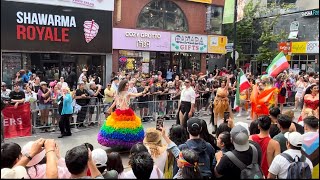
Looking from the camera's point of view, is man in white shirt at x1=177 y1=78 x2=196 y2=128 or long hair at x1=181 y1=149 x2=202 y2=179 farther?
man in white shirt at x1=177 y1=78 x2=196 y2=128

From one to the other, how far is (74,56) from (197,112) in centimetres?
895

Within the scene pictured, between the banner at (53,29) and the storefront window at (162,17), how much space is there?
2809 millimetres

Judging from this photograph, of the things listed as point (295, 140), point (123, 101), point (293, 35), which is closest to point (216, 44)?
point (293, 35)

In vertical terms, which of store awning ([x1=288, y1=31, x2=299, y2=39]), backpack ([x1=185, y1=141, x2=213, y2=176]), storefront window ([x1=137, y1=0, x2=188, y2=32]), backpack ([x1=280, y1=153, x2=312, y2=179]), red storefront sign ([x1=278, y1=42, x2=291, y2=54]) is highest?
storefront window ([x1=137, y1=0, x2=188, y2=32])

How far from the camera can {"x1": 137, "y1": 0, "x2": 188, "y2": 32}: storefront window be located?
905 inches

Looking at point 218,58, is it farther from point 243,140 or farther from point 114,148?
point 243,140

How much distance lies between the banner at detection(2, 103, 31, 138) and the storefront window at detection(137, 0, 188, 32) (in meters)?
13.3

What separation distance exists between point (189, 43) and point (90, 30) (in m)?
7.37

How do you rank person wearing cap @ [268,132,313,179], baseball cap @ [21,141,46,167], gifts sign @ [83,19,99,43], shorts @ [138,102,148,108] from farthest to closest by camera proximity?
gifts sign @ [83,19,99,43]
shorts @ [138,102,148,108]
person wearing cap @ [268,132,313,179]
baseball cap @ [21,141,46,167]

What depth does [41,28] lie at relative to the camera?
18.5 metres

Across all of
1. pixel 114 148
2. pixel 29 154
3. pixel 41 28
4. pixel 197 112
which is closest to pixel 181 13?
pixel 41 28

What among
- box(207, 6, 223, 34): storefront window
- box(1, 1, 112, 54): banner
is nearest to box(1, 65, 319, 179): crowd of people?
box(1, 1, 112, 54): banner

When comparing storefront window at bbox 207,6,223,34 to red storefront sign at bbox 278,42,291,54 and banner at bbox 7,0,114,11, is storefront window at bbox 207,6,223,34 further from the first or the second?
banner at bbox 7,0,114,11

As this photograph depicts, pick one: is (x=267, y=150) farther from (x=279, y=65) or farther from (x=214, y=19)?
(x=214, y=19)
